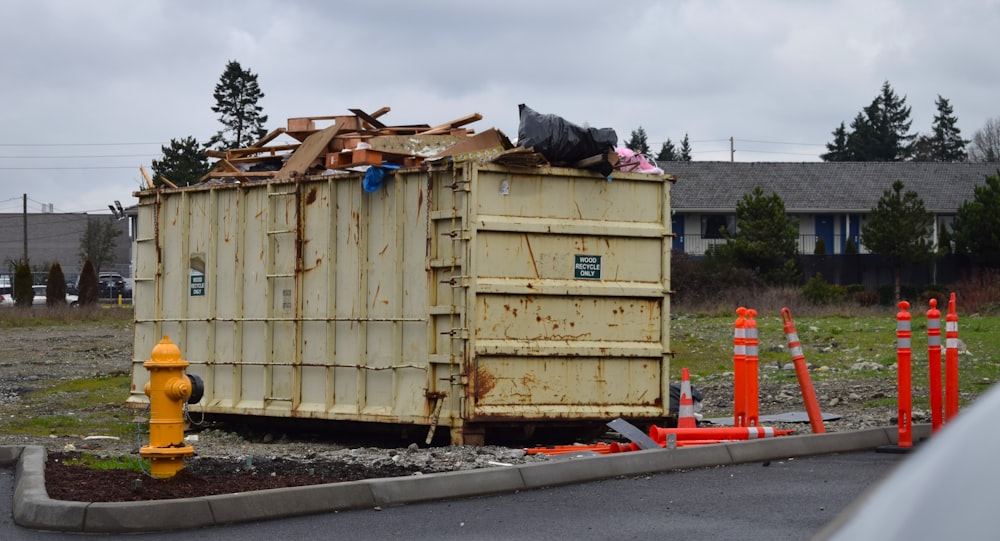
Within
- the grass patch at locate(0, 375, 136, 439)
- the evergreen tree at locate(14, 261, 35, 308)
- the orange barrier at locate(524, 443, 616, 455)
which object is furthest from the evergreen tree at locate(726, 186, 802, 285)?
the orange barrier at locate(524, 443, 616, 455)

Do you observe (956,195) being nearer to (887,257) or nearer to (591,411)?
(887,257)

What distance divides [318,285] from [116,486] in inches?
183

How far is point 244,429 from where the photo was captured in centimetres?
1475

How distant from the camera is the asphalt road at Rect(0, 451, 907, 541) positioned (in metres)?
7.55

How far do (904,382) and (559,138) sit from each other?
373cm

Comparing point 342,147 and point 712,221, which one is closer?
point 342,147

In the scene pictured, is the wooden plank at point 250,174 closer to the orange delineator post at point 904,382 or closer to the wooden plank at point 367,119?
the wooden plank at point 367,119

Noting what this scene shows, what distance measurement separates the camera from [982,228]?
50875 mm

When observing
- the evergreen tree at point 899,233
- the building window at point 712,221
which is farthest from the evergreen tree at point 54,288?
the evergreen tree at point 899,233

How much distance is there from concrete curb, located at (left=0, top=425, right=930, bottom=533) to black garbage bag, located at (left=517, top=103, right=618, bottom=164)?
321 cm

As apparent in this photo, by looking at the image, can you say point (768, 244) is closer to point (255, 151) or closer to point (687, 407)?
point (255, 151)

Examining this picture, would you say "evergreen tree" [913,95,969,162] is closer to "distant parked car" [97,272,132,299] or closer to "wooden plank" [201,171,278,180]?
"distant parked car" [97,272,132,299]

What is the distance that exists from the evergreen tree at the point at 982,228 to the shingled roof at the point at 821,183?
13938 millimetres

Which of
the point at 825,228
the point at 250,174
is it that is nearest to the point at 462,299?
the point at 250,174
